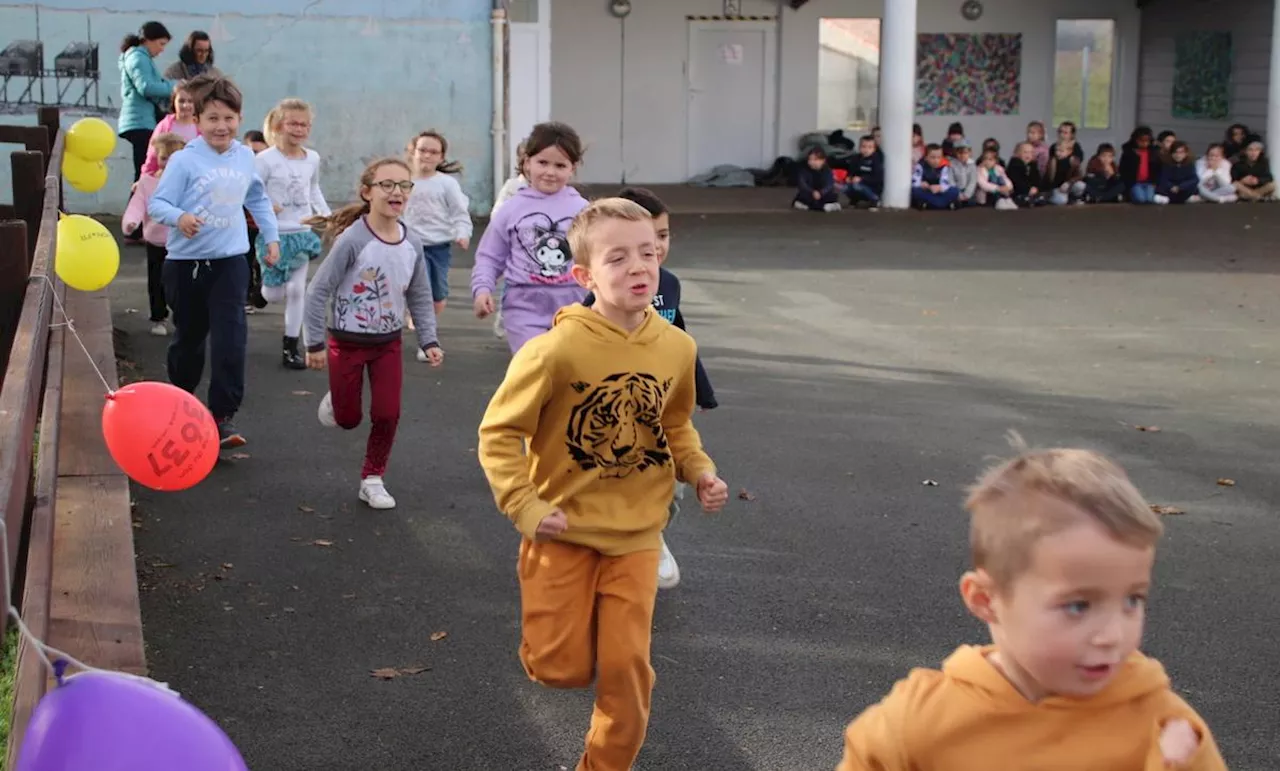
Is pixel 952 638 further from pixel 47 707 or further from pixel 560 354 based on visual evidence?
pixel 47 707

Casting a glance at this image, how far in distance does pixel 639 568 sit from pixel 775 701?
980 mm

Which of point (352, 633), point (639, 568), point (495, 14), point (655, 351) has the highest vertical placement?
point (495, 14)

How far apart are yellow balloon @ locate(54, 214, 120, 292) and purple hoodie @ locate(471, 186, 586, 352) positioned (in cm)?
231

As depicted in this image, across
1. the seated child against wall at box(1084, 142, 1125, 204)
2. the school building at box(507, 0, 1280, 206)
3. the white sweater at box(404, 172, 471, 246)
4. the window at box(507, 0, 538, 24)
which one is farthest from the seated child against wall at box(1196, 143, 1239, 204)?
the white sweater at box(404, 172, 471, 246)

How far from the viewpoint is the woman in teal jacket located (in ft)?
51.1

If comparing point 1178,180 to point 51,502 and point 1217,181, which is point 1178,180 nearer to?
point 1217,181

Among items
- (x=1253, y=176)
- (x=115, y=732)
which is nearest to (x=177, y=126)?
(x=115, y=732)

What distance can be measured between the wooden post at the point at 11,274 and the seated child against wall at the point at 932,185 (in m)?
19.4

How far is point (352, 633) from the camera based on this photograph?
5.73m

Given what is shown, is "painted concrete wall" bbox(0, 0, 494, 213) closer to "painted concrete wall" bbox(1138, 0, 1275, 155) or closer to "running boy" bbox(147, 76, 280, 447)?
"running boy" bbox(147, 76, 280, 447)

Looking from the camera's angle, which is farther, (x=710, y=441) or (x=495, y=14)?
(x=495, y=14)

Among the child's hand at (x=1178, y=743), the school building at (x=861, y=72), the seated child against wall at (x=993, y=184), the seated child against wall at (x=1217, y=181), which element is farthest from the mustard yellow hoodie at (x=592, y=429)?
the school building at (x=861, y=72)

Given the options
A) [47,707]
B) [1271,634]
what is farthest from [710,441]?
[47,707]

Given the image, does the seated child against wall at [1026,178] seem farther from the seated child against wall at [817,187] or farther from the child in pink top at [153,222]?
the child in pink top at [153,222]
